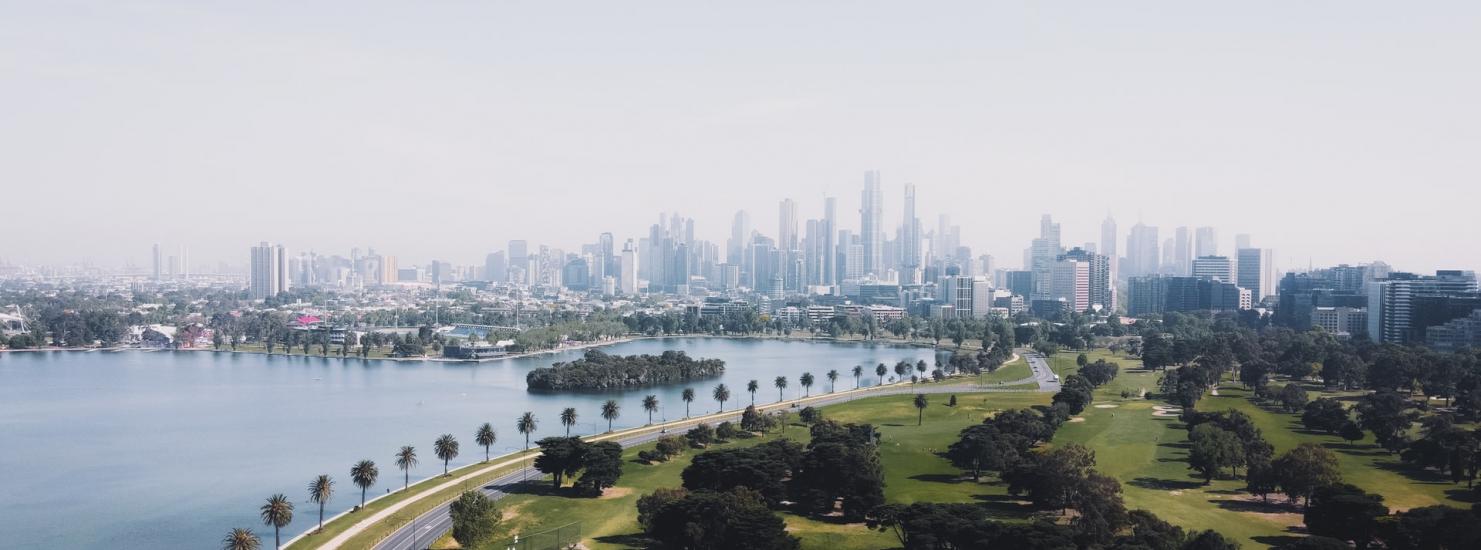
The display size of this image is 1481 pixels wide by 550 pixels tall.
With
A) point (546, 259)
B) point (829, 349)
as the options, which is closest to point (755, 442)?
point (829, 349)

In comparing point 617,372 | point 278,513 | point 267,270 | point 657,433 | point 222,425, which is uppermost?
point 267,270

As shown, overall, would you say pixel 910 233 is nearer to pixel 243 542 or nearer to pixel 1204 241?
pixel 1204 241

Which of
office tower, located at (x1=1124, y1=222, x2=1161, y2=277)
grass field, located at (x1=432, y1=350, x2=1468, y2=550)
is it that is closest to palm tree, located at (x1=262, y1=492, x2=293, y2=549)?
grass field, located at (x1=432, y1=350, x2=1468, y2=550)

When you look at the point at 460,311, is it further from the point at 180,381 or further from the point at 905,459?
the point at 905,459

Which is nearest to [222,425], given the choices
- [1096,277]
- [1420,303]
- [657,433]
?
[657,433]

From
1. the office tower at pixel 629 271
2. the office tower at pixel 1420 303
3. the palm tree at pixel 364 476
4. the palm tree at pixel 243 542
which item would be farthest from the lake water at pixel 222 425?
the office tower at pixel 629 271

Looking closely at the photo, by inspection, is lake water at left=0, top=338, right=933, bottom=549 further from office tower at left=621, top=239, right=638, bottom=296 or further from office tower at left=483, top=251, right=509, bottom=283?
office tower at left=483, top=251, right=509, bottom=283
